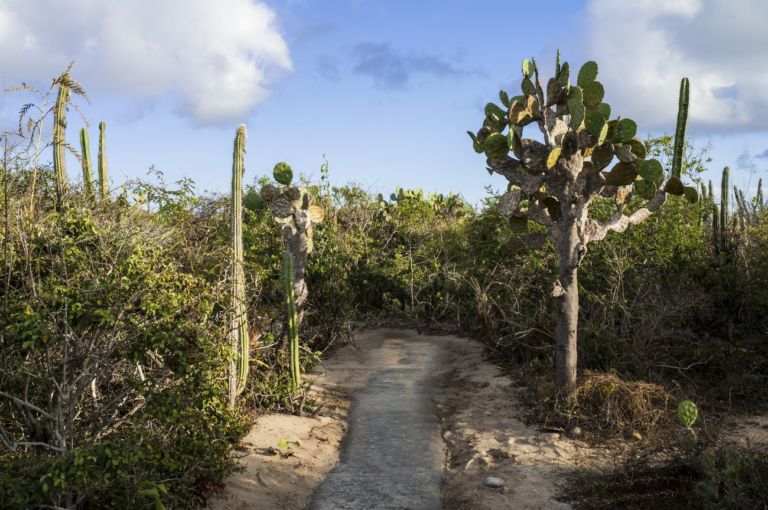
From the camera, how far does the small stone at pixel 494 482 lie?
729 cm

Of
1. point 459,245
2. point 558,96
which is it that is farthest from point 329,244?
point 558,96

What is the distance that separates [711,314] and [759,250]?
173 cm

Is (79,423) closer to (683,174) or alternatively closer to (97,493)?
Result: (97,493)

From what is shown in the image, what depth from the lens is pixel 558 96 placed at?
9.23 meters

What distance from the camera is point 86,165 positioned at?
1074 cm

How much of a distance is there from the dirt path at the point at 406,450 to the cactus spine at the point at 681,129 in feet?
16.2

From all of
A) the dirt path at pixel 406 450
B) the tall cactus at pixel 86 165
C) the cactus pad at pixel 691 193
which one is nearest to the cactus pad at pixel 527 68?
the cactus pad at pixel 691 193

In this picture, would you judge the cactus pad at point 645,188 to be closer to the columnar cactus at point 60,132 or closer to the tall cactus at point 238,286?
the tall cactus at point 238,286

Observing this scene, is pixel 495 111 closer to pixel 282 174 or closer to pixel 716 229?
pixel 282 174

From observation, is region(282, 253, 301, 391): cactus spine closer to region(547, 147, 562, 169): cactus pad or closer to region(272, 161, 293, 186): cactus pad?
region(272, 161, 293, 186): cactus pad

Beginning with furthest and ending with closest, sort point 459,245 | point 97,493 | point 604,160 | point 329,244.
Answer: point 459,245 < point 329,244 < point 604,160 < point 97,493

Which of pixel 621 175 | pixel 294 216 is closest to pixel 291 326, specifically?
pixel 294 216

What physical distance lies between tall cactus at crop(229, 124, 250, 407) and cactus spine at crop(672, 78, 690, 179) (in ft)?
25.4

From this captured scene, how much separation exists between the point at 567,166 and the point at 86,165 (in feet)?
23.7
